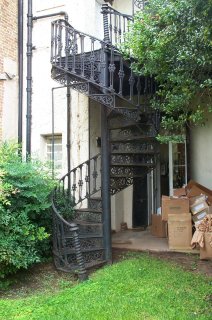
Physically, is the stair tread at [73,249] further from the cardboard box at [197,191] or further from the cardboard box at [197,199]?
the cardboard box at [197,191]

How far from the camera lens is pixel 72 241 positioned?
6.11 m

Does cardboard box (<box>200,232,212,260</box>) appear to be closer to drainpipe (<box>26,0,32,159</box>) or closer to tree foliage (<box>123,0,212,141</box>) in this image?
tree foliage (<box>123,0,212,141</box>)

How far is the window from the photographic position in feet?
26.4

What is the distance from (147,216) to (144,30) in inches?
211

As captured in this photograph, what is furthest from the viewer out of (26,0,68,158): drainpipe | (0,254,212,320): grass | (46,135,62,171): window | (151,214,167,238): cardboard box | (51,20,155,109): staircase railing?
(26,0,68,158): drainpipe

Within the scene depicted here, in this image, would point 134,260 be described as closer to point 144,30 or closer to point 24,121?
point 144,30

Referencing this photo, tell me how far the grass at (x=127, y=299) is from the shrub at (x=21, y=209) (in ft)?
2.16

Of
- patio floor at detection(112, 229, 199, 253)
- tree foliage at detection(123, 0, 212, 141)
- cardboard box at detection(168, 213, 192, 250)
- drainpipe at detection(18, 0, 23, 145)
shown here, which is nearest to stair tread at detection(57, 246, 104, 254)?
patio floor at detection(112, 229, 199, 253)

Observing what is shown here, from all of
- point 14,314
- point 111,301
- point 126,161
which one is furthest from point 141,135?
point 14,314

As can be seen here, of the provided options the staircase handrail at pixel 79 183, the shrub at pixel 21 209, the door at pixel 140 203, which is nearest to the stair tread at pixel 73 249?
the shrub at pixel 21 209

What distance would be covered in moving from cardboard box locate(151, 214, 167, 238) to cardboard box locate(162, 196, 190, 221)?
61 cm

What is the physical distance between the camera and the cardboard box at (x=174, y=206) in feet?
23.1

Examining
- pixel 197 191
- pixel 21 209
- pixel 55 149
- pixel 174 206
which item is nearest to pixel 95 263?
pixel 21 209

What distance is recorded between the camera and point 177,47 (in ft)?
15.3
